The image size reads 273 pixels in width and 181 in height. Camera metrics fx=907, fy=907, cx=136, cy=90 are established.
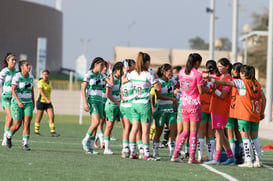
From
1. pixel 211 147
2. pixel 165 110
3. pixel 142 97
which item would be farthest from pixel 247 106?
pixel 165 110

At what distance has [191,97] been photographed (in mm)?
16016

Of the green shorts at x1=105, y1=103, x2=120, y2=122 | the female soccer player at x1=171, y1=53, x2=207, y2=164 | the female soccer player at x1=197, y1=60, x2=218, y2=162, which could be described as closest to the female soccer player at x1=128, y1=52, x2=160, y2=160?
the female soccer player at x1=171, y1=53, x2=207, y2=164

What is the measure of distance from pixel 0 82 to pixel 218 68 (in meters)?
5.91

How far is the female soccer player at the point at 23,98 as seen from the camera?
18.7 meters

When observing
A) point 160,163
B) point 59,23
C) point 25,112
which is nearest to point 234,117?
point 160,163

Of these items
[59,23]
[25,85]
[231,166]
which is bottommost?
[231,166]

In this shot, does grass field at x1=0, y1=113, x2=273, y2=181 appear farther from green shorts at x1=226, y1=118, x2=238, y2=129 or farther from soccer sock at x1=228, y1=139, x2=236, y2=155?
green shorts at x1=226, y1=118, x2=238, y2=129

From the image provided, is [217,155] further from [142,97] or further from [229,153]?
[142,97]

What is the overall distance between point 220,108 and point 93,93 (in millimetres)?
3302

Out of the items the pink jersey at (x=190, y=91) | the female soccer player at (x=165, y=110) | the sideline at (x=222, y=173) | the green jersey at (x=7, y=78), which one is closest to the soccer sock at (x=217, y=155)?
the sideline at (x=222, y=173)

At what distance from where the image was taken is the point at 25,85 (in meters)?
18.9

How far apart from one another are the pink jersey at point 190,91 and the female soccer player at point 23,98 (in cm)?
400

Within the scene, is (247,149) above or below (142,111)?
below

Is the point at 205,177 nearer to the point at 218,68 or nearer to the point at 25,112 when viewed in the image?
the point at 218,68
